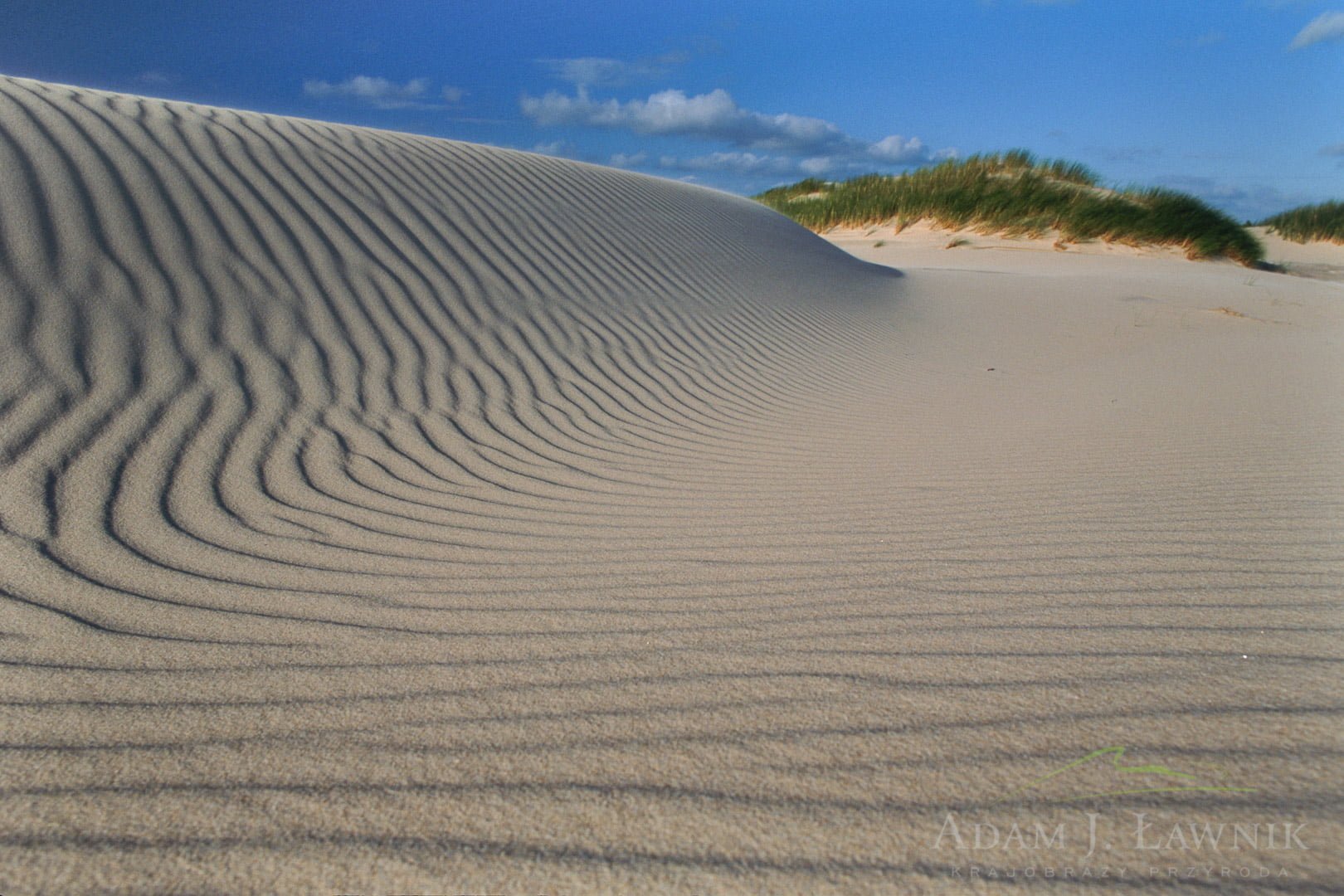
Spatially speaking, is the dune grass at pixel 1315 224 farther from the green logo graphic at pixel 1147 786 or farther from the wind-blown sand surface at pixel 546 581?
the green logo graphic at pixel 1147 786


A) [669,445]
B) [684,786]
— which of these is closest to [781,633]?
[684,786]

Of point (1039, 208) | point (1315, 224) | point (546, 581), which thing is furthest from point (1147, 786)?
point (1315, 224)

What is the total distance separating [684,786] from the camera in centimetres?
155

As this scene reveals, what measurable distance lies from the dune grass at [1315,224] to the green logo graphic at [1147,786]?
93.6 ft

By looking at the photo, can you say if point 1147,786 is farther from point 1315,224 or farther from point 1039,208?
point 1315,224

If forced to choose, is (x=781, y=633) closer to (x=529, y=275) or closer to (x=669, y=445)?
(x=669, y=445)

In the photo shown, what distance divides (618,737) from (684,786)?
0.22 m

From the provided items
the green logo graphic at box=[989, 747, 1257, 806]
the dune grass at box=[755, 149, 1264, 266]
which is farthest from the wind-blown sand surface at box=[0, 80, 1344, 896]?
the dune grass at box=[755, 149, 1264, 266]

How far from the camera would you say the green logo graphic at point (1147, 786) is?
1471mm

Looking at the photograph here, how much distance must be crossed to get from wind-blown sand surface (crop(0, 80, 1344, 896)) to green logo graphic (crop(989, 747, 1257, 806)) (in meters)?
0.01

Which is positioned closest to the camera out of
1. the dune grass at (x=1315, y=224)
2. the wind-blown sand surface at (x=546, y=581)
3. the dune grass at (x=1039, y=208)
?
the wind-blown sand surface at (x=546, y=581)

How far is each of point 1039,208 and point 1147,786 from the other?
20028mm

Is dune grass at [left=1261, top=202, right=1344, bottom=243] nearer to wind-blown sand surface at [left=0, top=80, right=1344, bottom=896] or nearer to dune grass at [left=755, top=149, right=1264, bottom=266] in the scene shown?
dune grass at [left=755, top=149, right=1264, bottom=266]

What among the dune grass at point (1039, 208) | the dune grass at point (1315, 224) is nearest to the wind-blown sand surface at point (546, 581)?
the dune grass at point (1039, 208)
